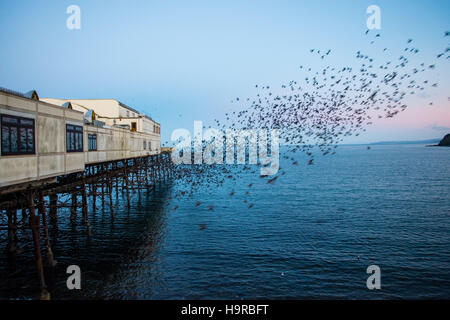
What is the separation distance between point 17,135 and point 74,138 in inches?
244

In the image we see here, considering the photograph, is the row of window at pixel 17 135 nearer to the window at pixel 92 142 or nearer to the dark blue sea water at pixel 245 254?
the dark blue sea water at pixel 245 254

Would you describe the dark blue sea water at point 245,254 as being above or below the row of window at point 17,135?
below

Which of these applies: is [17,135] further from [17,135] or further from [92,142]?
[92,142]

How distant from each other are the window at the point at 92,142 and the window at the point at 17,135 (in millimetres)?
9442

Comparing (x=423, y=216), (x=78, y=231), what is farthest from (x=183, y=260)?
(x=423, y=216)

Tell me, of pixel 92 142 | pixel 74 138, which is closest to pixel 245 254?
pixel 74 138

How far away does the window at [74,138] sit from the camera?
18.6m

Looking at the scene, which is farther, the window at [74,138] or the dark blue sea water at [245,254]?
the window at [74,138]

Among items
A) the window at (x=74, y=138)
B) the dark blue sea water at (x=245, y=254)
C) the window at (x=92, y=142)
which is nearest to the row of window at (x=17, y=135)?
the window at (x=74, y=138)

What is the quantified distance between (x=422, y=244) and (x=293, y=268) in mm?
13741

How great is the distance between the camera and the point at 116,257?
21.0 meters

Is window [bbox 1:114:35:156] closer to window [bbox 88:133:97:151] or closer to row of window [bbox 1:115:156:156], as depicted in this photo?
row of window [bbox 1:115:156:156]

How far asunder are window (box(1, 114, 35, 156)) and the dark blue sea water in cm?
688
